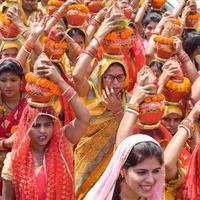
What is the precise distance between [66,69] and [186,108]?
143cm

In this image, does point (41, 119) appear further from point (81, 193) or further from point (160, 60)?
point (160, 60)

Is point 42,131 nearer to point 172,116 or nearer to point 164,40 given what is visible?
point 172,116

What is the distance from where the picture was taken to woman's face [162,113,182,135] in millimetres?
5102

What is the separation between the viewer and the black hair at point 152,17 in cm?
752

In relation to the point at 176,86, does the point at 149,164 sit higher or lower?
lower

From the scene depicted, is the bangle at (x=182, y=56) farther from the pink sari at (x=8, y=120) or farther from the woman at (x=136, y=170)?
the woman at (x=136, y=170)

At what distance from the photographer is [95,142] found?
5426 millimetres

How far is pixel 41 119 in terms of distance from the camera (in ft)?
14.6

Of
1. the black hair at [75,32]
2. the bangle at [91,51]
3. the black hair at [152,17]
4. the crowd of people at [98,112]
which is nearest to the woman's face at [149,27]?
the black hair at [152,17]

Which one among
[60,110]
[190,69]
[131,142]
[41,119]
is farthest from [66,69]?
[131,142]

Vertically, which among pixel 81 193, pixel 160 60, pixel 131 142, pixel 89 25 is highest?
pixel 89 25

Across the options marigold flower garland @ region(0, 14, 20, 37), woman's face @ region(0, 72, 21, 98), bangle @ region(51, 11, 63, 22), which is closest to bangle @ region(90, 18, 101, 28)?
bangle @ region(51, 11, 63, 22)

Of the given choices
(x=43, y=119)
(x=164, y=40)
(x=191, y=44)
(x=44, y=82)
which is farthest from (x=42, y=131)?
(x=191, y=44)

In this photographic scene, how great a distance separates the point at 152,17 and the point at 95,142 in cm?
253
